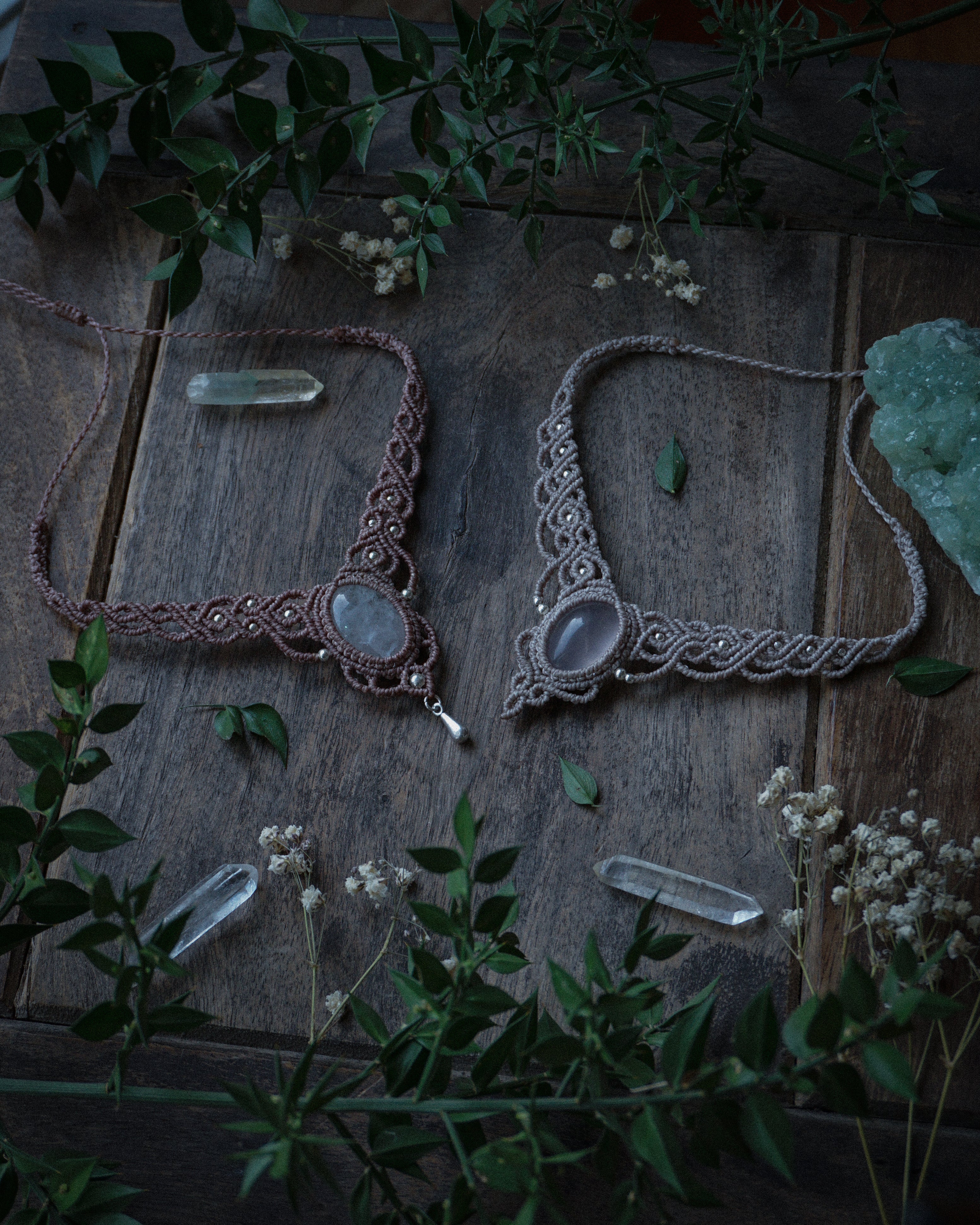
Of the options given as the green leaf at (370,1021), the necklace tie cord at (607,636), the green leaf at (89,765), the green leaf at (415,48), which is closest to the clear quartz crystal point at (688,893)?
the necklace tie cord at (607,636)

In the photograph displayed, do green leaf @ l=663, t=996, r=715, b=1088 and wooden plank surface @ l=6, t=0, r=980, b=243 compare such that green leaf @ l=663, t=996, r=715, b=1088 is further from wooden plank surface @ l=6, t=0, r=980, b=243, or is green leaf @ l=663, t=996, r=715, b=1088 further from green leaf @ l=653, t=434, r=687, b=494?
wooden plank surface @ l=6, t=0, r=980, b=243

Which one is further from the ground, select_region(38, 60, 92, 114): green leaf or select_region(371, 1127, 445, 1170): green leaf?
select_region(38, 60, 92, 114): green leaf

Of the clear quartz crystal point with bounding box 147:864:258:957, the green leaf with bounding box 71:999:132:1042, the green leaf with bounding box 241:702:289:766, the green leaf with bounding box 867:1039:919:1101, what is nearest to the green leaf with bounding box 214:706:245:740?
the green leaf with bounding box 241:702:289:766

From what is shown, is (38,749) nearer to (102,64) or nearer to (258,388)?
(258,388)

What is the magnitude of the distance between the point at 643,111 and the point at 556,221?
0.65ft

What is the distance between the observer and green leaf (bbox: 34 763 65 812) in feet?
2.49

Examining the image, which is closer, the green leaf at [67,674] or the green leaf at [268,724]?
the green leaf at [67,674]

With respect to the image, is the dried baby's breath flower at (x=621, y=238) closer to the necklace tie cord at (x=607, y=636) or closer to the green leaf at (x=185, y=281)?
the necklace tie cord at (x=607, y=636)

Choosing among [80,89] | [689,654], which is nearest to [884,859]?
[689,654]

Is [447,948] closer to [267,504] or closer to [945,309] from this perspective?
[267,504]

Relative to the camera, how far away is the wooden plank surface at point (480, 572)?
3.51 ft

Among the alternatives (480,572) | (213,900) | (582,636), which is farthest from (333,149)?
(213,900)

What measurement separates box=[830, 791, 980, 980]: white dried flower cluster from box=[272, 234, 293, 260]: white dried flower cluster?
0.96 metres

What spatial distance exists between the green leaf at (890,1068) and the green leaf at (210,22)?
1.14m
